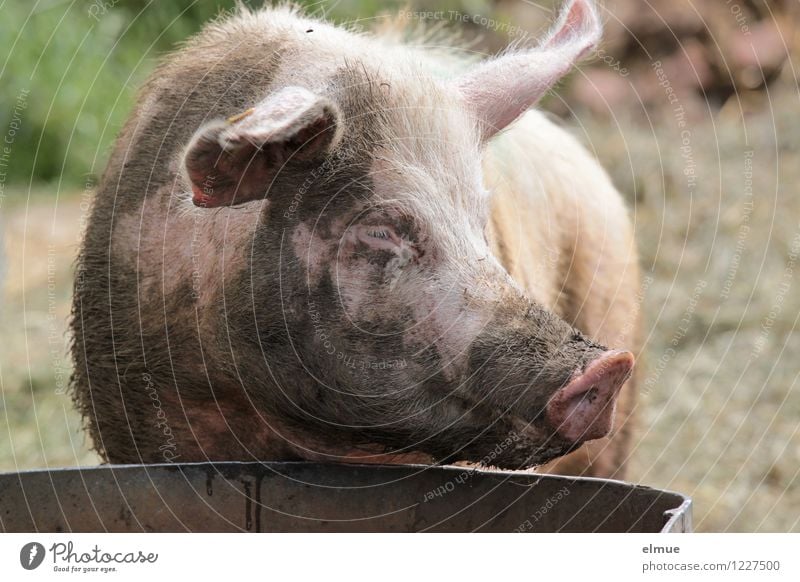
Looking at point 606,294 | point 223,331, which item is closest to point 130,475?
point 223,331

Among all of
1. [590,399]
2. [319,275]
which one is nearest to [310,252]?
[319,275]

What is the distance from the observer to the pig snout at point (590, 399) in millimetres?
2361

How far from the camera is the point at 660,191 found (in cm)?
677

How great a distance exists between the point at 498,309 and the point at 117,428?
112 centimetres

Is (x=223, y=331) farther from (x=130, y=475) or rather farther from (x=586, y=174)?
(x=586, y=174)

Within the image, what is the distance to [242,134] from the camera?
2176 millimetres

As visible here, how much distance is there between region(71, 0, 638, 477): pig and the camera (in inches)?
96.7
